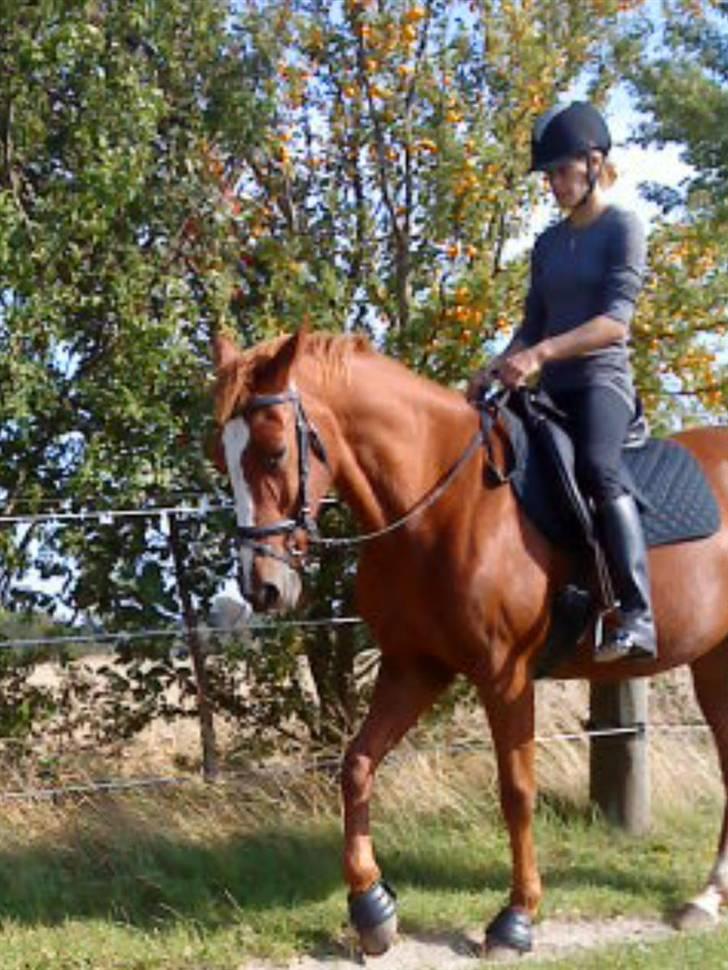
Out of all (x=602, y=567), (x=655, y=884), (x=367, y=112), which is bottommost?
(x=655, y=884)

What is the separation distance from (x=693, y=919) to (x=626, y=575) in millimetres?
1570

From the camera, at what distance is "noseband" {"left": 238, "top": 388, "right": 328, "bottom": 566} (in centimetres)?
491

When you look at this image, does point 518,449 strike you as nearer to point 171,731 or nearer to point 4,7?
point 171,731

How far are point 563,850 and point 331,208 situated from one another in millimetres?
3533

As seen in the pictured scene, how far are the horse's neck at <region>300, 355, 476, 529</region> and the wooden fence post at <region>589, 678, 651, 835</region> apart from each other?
2509 millimetres

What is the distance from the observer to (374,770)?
18.7ft

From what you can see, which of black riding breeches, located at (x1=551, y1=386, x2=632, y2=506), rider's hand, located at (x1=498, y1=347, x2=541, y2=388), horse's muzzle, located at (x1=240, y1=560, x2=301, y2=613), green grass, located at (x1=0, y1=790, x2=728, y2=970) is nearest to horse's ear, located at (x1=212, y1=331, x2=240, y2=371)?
horse's muzzle, located at (x1=240, y1=560, x2=301, y2=613)

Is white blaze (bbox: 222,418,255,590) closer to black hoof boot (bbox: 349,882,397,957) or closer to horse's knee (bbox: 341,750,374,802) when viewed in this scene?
horse's knee (bbox: 341,750,374,802)

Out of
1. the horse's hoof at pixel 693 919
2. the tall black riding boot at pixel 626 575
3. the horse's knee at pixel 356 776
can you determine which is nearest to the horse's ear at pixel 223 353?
the tall black riding boot at pixel 626 575

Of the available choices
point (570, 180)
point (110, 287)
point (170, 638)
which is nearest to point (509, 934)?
point (170, 638)

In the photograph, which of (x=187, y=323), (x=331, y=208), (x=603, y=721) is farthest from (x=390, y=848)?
(x=331, y=208)

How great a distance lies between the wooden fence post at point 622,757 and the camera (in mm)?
7289

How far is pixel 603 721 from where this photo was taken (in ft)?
24.7

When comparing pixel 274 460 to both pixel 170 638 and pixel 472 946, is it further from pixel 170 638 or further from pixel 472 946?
pixel 170 638
